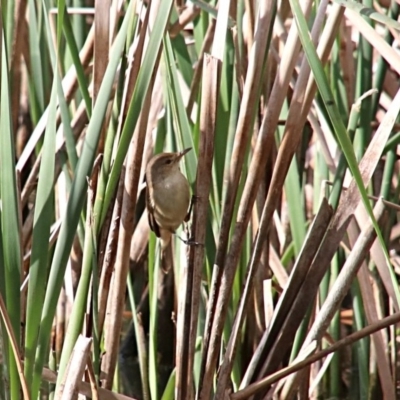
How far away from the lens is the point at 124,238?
2.04m

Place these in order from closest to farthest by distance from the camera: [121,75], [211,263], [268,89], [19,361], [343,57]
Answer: [19,361] < [121,75] < [211,263] < [268,89] < [343,57]

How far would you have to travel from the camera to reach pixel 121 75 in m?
1.98

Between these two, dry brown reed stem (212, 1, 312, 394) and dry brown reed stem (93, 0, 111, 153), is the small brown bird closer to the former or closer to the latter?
dry brown reed stem (93, 0, 111, 153)

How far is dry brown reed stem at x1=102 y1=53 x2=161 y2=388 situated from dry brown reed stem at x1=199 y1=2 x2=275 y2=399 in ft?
0.74

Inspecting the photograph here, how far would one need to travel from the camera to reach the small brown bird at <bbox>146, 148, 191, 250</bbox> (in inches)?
102

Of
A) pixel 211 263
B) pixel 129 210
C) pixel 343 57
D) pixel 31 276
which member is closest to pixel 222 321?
pixel 211 263

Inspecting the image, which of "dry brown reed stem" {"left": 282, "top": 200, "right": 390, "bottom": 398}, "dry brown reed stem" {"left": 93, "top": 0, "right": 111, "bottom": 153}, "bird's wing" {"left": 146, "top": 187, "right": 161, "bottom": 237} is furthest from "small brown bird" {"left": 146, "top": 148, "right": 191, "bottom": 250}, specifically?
"dry brown reed stem" {"left": 282, "top": 200, "right": 390, "bottom": 398}

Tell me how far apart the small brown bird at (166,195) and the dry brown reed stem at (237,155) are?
598 millimetres

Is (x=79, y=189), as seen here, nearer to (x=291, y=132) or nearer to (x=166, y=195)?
(x=291, y=132)

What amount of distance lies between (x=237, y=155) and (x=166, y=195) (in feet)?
2.64

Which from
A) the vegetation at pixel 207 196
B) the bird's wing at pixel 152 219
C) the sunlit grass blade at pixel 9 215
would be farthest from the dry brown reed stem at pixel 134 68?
the bird's wing at pixel 152 219

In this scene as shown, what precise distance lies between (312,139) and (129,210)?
148 centimetres

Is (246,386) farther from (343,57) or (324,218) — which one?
(343,57)

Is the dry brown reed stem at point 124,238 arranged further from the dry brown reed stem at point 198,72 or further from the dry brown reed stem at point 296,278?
the dry brown reed stem at point 198,72
